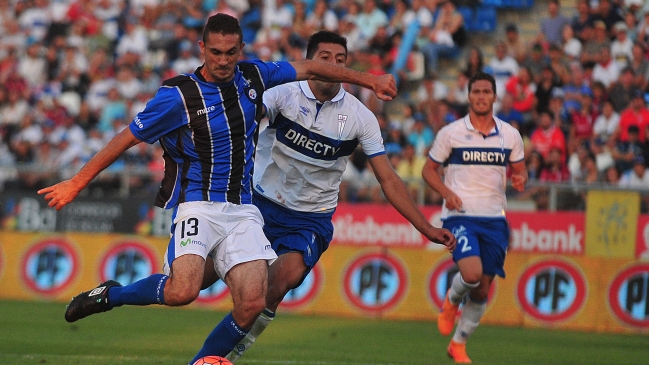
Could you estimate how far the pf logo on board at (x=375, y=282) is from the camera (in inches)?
568

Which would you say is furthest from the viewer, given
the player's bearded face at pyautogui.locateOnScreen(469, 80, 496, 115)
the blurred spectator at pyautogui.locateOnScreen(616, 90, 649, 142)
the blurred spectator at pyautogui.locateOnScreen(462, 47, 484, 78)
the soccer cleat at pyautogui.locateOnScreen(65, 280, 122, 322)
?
the blurred spectator at pyautogui.locateOnScreen(462, 47, 484, 78)

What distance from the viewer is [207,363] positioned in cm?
688

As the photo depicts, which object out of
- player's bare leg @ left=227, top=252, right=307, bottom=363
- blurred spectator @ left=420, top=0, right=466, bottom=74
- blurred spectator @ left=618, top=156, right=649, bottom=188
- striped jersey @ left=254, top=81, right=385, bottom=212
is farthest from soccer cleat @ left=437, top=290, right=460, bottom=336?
blurred spectator @ left=420, top=0, right=466, bottom=74

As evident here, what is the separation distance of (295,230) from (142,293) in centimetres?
167

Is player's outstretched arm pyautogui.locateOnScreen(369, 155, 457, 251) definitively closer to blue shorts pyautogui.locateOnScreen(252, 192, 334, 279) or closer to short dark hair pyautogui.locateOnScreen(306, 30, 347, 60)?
blue shorts pyautogui.locateOnScreen(252, 192, 334, 279)

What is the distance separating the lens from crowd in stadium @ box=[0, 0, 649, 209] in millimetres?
15766

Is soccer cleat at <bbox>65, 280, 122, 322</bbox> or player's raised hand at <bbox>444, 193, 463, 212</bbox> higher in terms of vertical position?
player's raised hand at <bbox>444, 193, 463, 212</bbox>

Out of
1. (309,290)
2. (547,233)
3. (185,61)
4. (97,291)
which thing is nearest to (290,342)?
(309,290)

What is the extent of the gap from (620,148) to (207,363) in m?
10.1

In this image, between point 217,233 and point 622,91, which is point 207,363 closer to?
point 217,233

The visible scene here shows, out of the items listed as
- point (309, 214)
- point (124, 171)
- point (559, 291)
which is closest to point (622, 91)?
point (559, 291)

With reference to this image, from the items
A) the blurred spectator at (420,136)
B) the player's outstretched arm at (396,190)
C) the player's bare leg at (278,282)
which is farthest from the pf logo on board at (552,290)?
the player's bare leg at (278,282)

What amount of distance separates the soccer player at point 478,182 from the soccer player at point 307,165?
2076 millimetres

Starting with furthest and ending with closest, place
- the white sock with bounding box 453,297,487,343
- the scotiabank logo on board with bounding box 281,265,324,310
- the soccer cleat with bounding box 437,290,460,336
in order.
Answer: the scotiabank logo on board with bounding box 281,265,324,310
the soccer cleat with bounding box 437,290,460,336
the white sock with bounding box 453,297,487,343
